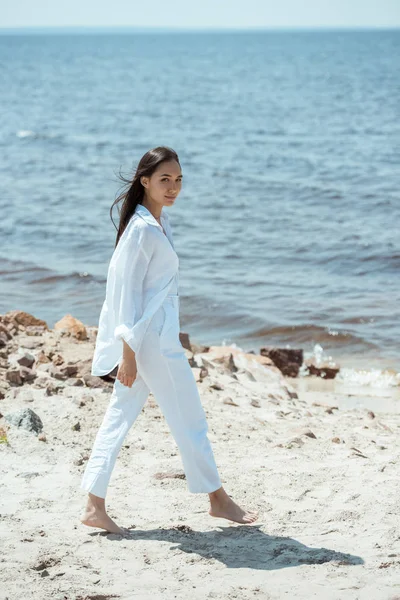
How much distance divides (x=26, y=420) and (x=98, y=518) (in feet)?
4.55

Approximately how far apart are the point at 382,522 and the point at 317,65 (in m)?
75.0

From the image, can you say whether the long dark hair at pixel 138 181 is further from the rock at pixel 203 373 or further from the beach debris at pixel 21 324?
the beach debris at pixel 21 324

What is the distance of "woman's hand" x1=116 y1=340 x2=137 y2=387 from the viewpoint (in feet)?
13.1

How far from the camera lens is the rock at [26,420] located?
5406 millimetres

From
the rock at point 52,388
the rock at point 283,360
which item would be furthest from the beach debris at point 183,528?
the rock at point 283,360

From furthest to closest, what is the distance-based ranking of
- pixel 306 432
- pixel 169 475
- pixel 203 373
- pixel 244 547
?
pixel 203 373 → pixel 306 432 → pixel 169 475 → pixel 244 547

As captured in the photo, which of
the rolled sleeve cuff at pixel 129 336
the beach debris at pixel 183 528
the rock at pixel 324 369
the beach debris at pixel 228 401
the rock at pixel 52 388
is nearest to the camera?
the rolled sleeve cuff at pixel 129 336

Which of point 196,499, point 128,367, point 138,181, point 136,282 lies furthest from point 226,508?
point 138,181

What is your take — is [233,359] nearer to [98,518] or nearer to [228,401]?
[228,401]

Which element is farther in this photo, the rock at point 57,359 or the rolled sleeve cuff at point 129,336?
the rock at point 57,359

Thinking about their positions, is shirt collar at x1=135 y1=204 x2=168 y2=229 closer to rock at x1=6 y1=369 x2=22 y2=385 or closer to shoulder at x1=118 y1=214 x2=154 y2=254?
shoulder at x1=118 y1=214 x2=154 y2=254

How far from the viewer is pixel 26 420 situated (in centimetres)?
543

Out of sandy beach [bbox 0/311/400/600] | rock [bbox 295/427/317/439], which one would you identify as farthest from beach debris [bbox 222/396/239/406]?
rock [bbox 295/427/317/439]

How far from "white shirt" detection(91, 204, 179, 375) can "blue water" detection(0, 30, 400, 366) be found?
1.59 m
